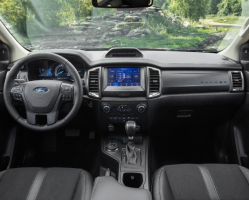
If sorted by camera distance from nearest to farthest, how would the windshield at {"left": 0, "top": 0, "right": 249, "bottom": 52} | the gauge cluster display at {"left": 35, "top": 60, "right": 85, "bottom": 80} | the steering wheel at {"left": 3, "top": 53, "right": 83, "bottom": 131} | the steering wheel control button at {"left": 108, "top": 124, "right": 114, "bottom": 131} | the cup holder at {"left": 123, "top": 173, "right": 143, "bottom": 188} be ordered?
the steering wheel at {"left": 3, "top": 53, "right": 83, "bottom": 131} → the cup holder at {"left": 123, "top": 173, "right": 143, "bottom": 188} → the gauge cluster display at {"left": 35, "top": 60, "right": 85, "bottom": 80} → the steering wheel control button at {"left": 108, "top": 124, "right": 114, "bottom": 131} → the windshield at {"left": 0, "top": 0, "right": 249, "bottom": 52}

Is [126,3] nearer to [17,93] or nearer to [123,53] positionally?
[123,53]

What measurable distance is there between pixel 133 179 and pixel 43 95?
109cm

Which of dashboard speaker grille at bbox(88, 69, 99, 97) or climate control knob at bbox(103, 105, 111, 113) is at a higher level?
dashboard speaker grille at bbox(88, 69, 99, 97)

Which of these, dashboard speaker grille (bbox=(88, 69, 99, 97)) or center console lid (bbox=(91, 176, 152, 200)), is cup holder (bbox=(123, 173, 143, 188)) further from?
dashboard speaker grille (bbox=(88, 69, 99, 97))

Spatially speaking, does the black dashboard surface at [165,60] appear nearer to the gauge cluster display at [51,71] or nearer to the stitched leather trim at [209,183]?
the gauge cluster display at [51,71]

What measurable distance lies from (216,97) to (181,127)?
592 mm

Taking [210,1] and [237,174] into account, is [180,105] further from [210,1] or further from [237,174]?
[210,1]

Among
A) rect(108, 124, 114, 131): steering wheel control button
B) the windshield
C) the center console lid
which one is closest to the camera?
the center console lid

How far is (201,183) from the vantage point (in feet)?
5.52

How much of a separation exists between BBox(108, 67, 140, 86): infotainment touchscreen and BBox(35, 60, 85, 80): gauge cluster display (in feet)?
1.00

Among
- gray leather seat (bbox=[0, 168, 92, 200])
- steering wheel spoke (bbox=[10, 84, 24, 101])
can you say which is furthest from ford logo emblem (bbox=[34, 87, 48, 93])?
gray leather seat (bbox=[0, 168, 92, 200])

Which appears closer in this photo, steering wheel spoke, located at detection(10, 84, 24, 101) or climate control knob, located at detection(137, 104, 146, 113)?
steering wheel spoke, located at detection(10, 84, 24, 101)

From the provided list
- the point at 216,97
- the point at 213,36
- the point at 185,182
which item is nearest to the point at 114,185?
the point at 185,182

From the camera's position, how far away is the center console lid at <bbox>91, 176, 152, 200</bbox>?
1.47 metres
